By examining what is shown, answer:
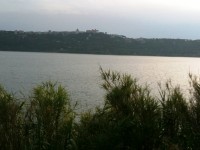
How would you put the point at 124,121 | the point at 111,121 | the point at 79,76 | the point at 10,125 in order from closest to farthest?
the point at 124,121 < the point at 111,121 < the point at 10,125 < the point at 79,76

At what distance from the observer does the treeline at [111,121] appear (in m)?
7.43

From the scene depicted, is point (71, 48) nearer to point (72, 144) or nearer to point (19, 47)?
point (19, 47)

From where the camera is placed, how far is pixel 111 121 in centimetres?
771

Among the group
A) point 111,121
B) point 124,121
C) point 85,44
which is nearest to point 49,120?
point 111,121

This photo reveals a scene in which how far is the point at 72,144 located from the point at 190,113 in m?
2.40

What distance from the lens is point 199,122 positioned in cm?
766

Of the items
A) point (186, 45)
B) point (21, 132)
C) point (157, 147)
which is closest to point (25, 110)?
point (21, 132)

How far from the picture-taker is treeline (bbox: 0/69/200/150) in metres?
7.43

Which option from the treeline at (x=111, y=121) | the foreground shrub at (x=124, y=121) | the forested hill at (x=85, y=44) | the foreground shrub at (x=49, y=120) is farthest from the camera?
the forested hill at (x=85, y=44)

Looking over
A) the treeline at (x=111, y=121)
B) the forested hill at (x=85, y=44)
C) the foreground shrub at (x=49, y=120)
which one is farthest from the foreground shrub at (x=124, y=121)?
the forested hill at (x=85, y=44)

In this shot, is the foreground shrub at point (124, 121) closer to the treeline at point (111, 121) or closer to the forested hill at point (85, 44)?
the treeline at point (111, 121)

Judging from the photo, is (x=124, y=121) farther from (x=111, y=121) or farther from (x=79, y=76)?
(x=79, y=76)

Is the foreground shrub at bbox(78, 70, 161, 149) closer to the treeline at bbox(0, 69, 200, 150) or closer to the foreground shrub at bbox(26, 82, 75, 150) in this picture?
the treeline at bbox(0, 69, 200, 150)

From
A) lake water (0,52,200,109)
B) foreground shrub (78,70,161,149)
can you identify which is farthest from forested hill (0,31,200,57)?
foreground shrub (78,70,161,149)
